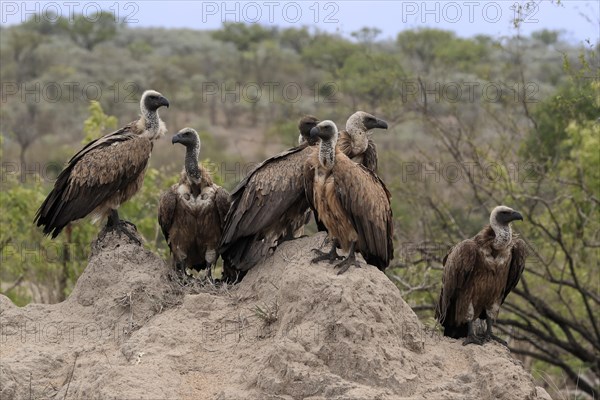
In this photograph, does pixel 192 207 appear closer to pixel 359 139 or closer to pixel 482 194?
pixel 359 139

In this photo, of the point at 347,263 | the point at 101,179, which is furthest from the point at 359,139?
the point at 101,179

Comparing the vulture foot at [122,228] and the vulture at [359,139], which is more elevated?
the vulture at [359,139]

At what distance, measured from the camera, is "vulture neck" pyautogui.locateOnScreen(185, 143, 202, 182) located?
30.2 ft

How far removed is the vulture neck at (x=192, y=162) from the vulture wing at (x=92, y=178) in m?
0.73

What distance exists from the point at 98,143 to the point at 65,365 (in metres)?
3.06

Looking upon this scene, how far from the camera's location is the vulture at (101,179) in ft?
31.6

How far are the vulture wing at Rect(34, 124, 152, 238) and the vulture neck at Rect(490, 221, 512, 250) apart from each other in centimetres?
339

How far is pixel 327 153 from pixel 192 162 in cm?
170

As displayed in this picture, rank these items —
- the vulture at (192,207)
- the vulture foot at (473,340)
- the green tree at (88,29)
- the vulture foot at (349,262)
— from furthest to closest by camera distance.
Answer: the green tree at (88,29) → the vulture at (192,207) → the vulture foot at (473,340) → the vulture foot at (349,262)

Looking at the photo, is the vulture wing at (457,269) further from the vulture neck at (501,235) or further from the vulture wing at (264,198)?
the vulture wing at (264,198)

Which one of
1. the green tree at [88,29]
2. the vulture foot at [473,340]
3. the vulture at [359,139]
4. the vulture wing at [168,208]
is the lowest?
the green tree at [88,29]

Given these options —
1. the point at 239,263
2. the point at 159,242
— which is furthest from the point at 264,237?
the point at 159,242

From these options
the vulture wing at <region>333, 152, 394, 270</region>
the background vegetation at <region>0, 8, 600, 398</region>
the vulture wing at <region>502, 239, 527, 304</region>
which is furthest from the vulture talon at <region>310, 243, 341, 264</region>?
the vulture wing at <region>502, 239, 527, 304</region>

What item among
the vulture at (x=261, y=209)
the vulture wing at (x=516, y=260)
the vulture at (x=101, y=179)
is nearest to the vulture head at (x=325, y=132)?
the vulture at (x=261, y=209)
